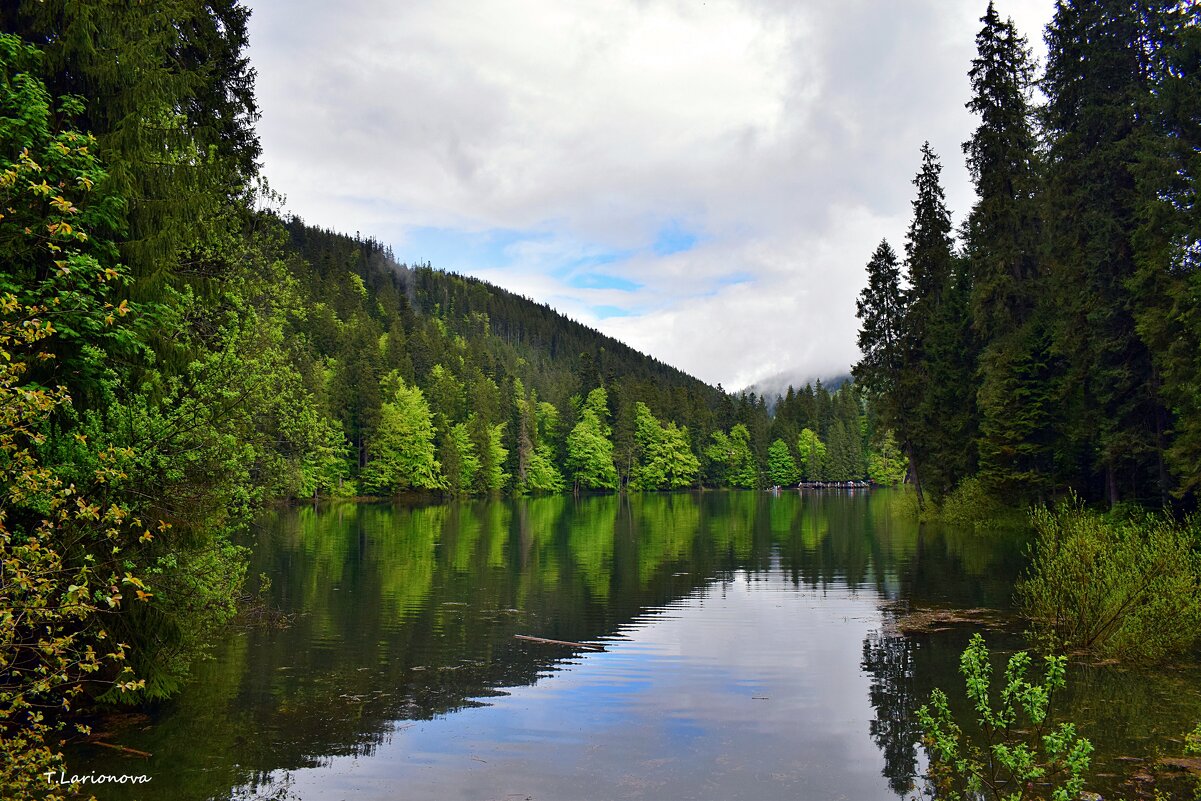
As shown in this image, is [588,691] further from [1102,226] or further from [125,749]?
[1102,226]

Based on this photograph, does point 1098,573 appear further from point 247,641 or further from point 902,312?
point 902,312

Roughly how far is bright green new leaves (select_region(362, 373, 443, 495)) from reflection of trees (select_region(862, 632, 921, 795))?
73868 millimetres

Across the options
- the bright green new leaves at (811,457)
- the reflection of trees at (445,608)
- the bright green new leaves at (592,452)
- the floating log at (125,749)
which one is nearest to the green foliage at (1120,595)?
the reflection of trees at (445,608)

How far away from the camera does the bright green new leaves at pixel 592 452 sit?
117 metres

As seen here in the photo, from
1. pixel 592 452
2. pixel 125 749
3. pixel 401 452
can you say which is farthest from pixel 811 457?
pixel 125 749

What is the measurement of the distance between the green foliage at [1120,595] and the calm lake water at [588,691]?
3.05 ft

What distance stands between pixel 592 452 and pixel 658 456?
12.9 m

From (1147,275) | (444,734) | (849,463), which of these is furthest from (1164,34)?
(849,463)

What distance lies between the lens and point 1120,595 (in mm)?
15969

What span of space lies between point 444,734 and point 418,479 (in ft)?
256

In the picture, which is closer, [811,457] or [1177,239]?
[1177,239]

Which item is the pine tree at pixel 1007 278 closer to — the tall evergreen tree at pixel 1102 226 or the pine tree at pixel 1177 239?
the tall evergreen tree at pixel 1102 226

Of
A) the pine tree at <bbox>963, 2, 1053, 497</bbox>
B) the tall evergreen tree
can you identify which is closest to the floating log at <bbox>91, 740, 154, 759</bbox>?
the tall evergreen tree

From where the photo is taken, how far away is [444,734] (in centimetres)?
1249
